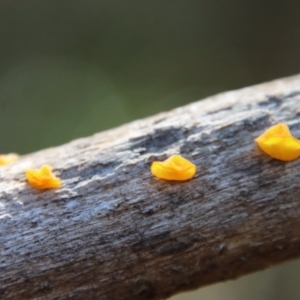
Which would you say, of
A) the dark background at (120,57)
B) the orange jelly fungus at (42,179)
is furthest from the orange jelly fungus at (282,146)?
the dark background at (120,57)

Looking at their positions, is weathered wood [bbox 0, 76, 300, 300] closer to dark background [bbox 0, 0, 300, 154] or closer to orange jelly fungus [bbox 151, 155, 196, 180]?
orange jelly fungus [bbox 151, 155, 196, 180]

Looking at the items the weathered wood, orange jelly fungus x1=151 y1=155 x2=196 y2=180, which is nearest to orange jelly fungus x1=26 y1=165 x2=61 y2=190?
the weathered wood

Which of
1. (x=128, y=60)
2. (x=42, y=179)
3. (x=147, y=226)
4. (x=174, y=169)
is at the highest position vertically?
(x=128, y=60)

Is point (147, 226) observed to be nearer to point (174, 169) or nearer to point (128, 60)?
point (174, 169)

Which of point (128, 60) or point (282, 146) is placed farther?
point (128, 60)

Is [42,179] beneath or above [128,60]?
beneath

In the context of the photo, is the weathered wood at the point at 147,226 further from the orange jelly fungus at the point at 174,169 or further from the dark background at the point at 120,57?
the dark background at the point at 120,57

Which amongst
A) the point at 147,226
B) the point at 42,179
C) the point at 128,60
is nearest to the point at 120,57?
the point at 128,60
